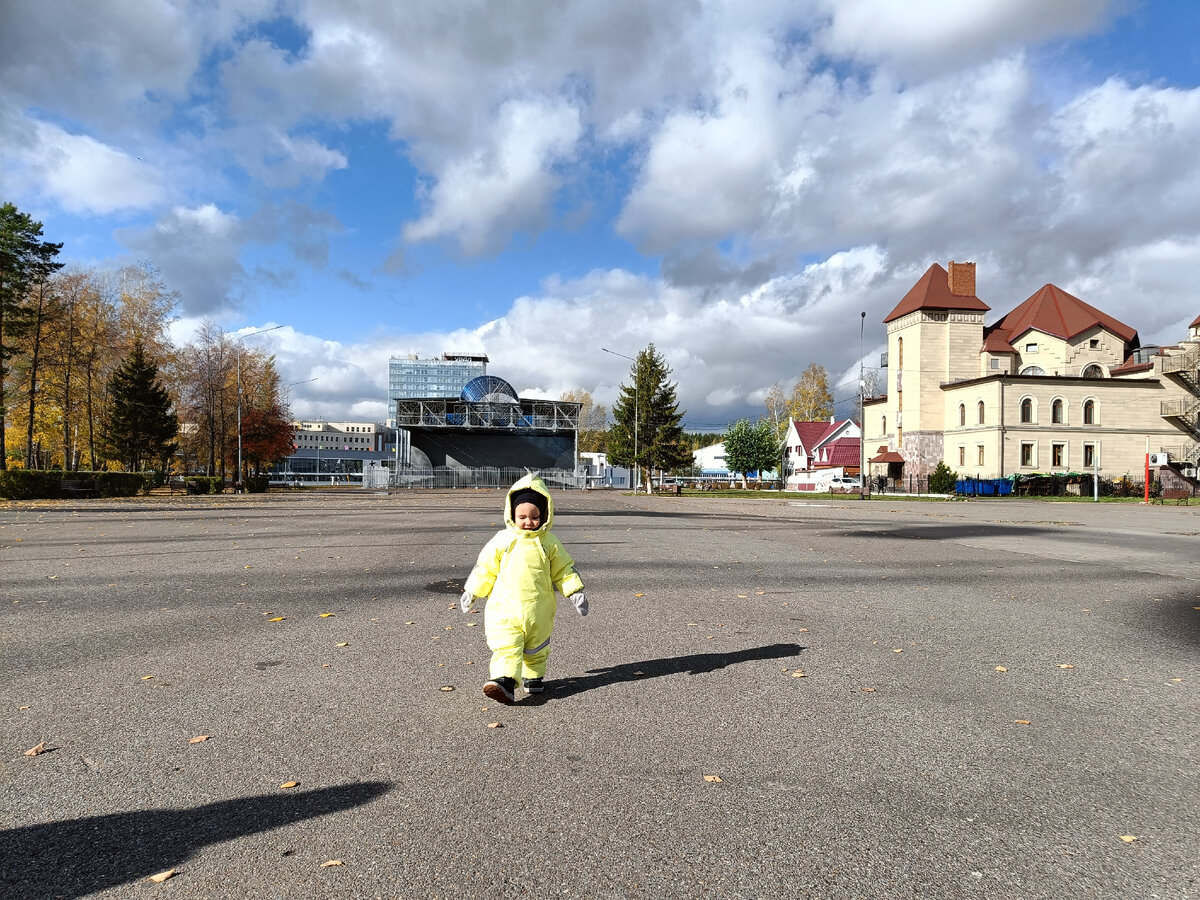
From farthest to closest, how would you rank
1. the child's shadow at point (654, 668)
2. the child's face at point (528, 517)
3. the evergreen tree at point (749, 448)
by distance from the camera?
the evergreen tree at point (749, 448) → the child's shadow at point (654, 668) → the child's face at point (528, 517)

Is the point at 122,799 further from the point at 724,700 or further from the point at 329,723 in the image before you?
the point at 724,700

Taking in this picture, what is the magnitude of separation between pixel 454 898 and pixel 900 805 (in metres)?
1.93

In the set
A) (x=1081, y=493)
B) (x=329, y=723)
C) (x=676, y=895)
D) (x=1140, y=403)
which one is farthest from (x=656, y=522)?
(x=1140, y=403)

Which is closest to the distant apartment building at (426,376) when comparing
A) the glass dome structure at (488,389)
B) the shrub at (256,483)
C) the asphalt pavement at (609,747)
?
the glass dome structure at (488,389)

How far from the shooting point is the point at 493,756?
3.86m

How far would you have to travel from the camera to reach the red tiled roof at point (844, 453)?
74812 millimetres

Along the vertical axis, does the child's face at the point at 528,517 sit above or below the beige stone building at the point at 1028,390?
below

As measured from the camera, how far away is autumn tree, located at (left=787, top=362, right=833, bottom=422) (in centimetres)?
8881

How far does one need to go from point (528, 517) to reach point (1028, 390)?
2292 inches

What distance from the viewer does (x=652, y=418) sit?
199 ft

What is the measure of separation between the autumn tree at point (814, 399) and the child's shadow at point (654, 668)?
8506 centimetres

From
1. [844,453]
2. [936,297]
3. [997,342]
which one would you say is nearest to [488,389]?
[844,453]

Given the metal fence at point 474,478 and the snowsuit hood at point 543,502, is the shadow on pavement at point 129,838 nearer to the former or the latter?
the snowsuit hood at point 543,502

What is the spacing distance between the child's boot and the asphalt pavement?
0.29 ft
